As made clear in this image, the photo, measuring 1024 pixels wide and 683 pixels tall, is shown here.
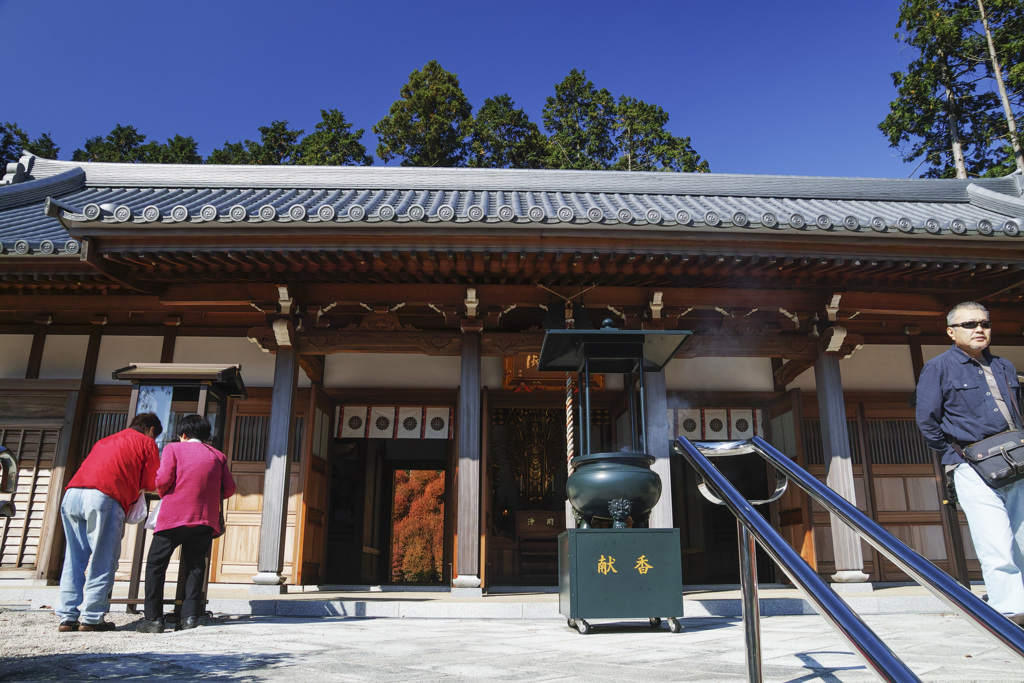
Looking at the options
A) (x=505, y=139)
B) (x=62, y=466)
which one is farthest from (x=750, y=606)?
(x=505, y=139)

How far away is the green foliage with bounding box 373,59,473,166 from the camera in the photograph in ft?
86.3

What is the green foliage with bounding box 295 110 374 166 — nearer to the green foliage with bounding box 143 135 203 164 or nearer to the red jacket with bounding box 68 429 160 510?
the green foliage with bounding box 143 135 203 164

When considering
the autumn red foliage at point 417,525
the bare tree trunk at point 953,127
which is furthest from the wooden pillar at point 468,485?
the bare tree trunk at point 953,127

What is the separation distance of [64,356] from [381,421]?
12.9 ft

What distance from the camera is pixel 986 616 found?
1519 mm

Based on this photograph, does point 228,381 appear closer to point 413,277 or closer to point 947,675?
point 413,277

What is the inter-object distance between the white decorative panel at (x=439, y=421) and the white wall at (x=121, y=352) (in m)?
3.44

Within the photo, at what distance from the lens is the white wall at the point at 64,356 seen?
27.7ft

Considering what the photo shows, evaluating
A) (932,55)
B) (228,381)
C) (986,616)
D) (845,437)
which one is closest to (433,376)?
(228,381)

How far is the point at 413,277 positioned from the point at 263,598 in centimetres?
348

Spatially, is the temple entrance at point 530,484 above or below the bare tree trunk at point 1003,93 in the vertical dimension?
below

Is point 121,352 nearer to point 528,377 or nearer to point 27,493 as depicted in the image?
point 27,493

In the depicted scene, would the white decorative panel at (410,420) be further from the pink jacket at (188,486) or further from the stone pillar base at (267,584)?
the pink jacket at (188,486)

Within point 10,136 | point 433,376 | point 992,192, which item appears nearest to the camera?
point 433,376
